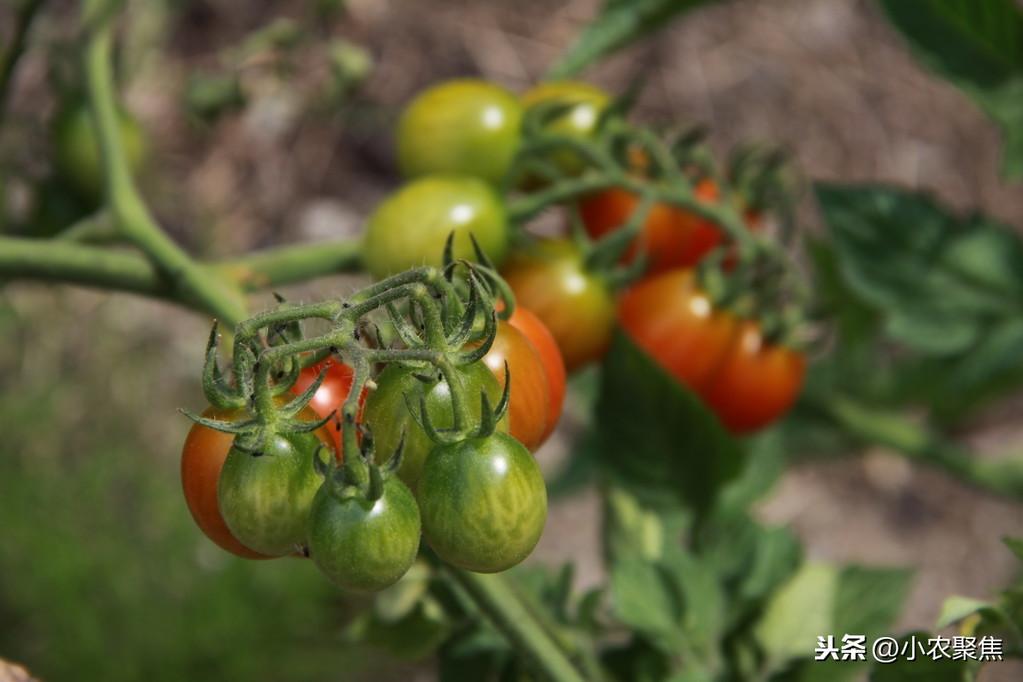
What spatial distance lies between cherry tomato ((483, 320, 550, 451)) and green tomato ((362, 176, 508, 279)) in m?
0.23

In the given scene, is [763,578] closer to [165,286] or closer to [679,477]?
[679,477]

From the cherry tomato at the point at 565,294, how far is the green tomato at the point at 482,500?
0.39 metres

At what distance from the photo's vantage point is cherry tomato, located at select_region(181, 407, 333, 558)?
0.65m

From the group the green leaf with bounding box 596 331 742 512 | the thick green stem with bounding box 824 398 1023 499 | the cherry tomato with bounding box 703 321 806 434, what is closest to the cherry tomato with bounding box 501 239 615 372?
the green leaf with bounding box 596 331 742 512

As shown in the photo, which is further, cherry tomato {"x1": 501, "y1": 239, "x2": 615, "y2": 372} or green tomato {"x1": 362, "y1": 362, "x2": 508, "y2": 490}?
cherry tomato {"x1": 501, "y1": 239, "x2": 615, "y2": 372}

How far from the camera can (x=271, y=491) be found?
59cm

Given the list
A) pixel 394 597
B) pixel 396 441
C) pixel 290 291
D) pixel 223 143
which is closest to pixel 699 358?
pixel 394 597

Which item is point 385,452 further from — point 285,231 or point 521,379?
point 285,231

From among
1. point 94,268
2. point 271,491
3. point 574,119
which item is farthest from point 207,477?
point 574,119

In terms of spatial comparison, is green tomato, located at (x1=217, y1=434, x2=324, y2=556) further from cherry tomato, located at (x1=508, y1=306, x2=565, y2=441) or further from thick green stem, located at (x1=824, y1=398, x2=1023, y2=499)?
thick green stem, located at (x1=824, y1=398, x2=1023, y2=499)

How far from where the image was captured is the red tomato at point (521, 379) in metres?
0.69

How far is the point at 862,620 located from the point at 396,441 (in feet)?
1.65

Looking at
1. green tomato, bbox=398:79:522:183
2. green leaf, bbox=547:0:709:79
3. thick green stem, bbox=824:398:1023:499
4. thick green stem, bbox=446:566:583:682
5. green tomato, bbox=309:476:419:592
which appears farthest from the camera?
thick green stem, bbox=824:398:1023:499

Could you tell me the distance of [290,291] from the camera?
7.02 ft
